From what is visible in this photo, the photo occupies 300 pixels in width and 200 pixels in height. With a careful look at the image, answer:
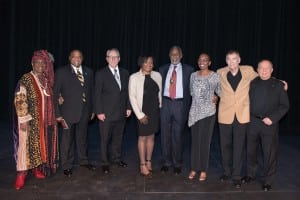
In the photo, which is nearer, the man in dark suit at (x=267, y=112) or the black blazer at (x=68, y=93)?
the man in dark suit at (x=267, y=112)

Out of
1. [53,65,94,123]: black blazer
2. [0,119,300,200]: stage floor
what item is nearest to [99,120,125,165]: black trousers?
[0,119,300,200]: stage floor

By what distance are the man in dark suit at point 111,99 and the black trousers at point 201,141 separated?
89 cm

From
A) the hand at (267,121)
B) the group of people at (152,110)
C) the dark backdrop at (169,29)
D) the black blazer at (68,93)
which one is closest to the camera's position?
the hand at (267,121)

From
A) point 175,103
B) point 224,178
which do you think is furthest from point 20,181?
point 224,178

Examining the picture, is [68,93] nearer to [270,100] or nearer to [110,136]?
[110,136]

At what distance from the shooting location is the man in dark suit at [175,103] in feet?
14.3

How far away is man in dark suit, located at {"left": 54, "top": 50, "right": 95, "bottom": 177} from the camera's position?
4.22 m

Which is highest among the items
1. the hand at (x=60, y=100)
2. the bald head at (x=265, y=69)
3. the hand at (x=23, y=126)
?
the bald head at (x=265, y=69)

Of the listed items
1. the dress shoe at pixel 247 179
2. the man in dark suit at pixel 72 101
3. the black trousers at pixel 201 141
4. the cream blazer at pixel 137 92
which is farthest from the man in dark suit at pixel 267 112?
the man in dark suit at pixel 72 101

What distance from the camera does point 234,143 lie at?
159 inches

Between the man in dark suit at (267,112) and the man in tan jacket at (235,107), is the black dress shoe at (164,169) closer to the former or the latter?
the man in tan jacket at (235,107)

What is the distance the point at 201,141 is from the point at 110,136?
112 cm

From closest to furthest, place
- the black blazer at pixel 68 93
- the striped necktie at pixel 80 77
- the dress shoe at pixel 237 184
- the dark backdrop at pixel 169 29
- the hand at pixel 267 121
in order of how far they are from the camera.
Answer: the hand at pixel 267 121
the dress shoe at pixel 237 184
the black blazer at pixel 68 93
the striped necktie at pixel 80 77
the dark backdrop at pixel 169 29

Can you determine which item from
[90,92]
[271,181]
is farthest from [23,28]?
[271,181]
